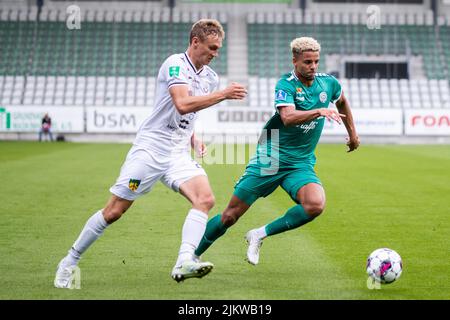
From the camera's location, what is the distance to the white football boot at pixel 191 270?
6.95 metres

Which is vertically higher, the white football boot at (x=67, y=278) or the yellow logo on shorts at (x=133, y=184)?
the yellow logo on shorts at (x=133, y=184)

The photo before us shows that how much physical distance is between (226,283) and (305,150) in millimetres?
1643

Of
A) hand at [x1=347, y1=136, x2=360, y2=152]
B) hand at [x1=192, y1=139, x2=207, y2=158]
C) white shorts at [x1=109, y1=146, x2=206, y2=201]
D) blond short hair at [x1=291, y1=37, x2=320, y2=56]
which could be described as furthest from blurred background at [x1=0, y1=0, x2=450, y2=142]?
white shorts at [x1=109, y1=146, x2=206, y2=201]

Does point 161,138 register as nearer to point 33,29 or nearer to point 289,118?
point 289,118

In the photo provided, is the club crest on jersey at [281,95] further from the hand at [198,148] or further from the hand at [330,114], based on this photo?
the hand at [198,148]

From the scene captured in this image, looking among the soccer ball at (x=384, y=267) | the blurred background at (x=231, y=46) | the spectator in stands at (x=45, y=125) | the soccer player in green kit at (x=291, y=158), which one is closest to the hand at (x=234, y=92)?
the soccer player in green kit at (x=291, y=158)

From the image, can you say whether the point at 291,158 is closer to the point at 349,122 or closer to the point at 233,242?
the point at 349,122

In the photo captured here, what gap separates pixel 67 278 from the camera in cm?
741

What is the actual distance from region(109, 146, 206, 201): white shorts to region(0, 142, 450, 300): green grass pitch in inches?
32.6

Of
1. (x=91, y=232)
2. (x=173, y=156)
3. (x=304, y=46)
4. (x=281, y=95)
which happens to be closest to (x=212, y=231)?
(x=173, y=156)

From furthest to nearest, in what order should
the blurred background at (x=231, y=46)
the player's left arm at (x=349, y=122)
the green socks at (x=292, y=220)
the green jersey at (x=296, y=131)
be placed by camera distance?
1. the blurred background at (x=231, y=46)
2. the player's left arm at (x=349, y=122)
3. the green jersey at (x=296, y=131)
4. the green socks at (x=292, y=220)

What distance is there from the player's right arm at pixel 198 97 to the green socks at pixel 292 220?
1.53 metres

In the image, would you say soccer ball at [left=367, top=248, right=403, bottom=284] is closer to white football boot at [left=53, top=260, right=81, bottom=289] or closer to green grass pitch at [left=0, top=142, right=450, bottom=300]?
green grass pitch at [left=0, top=142, right=450, bottom=300]

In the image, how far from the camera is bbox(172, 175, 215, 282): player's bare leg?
7.02 meters
